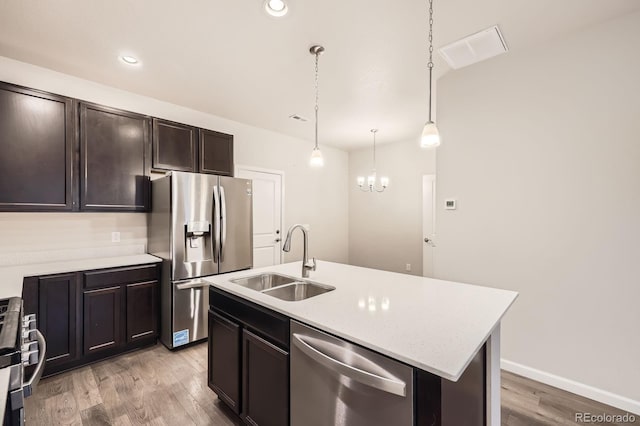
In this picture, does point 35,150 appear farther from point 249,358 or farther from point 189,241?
point 249,358

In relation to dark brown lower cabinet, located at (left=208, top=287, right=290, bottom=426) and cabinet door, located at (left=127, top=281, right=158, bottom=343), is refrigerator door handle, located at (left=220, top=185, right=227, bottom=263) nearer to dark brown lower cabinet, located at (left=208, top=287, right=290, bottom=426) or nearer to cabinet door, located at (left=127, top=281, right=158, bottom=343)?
cabinet door, located at (left=127, top=281, right=158, bottom=343)

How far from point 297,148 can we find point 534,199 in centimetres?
365

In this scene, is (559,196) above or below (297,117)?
below

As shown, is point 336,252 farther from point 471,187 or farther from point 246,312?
point 246,312

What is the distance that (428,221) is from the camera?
4715 mm

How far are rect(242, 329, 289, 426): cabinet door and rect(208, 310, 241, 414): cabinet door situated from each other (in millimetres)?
81

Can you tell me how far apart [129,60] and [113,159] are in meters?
0.94

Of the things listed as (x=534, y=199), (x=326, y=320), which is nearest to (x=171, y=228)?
(x=326, y=320)

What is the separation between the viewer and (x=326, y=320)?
124cm

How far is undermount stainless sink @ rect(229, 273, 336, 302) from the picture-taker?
1911mm

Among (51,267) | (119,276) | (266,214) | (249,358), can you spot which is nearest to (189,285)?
(119,276)

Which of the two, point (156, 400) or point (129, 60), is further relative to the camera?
point (129, 60)

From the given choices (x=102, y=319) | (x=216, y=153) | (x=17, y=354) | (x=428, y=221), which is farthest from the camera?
(x=428, y=221)

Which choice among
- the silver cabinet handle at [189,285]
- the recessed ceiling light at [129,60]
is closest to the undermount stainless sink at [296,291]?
the silver cabinet handle at [189,285]
